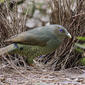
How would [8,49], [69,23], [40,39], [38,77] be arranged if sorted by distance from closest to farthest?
[38,77] < [40,39] < [8,49] < [69,23]

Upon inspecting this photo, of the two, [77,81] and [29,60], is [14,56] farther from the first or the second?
[77,81]

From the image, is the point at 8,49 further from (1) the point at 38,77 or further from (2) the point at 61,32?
(2) the point at 61,32

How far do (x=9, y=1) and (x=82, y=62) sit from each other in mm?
1433

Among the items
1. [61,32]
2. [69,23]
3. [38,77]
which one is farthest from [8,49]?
[69,23]

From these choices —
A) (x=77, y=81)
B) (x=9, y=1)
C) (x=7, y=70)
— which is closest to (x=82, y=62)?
(x=77, y=81)

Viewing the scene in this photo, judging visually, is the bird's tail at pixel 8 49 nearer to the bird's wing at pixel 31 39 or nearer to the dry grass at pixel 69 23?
the bird's wing at pixel 31 39

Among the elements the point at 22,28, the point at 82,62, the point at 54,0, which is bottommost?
the point at 82,62

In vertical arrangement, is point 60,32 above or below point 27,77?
above

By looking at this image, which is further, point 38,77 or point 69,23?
point 69,23

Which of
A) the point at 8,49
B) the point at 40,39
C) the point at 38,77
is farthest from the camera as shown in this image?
the point at 8,49

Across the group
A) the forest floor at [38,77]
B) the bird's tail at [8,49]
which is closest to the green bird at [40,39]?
the bird's tail at [8,49]

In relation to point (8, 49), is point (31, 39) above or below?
above

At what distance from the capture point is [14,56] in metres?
3.61

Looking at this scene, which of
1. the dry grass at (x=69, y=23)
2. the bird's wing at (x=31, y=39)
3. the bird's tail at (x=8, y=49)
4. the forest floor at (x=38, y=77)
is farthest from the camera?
the dry grass at (x=69, y=23)
